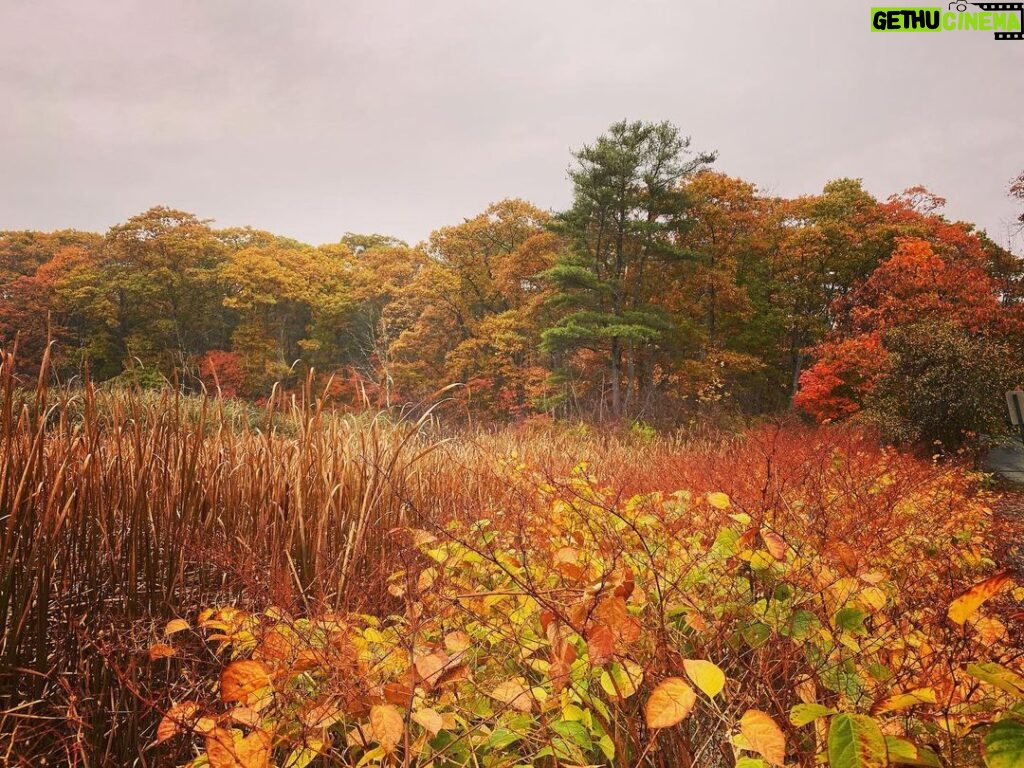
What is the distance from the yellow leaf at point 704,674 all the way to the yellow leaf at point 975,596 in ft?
Result: 0.92

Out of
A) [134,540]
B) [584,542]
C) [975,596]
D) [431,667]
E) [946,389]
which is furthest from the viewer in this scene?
[946,389]

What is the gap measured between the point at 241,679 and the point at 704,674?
0.84 meters

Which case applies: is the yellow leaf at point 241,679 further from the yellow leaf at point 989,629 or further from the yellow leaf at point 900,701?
the yellow leaf at point 989,629

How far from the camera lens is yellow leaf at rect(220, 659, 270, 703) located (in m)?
0.93

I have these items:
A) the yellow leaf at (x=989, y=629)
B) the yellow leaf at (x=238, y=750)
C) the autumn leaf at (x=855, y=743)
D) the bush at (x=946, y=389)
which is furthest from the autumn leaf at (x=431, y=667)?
the bush at (x=946, y=389)

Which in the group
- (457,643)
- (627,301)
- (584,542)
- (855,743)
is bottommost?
(584,542)

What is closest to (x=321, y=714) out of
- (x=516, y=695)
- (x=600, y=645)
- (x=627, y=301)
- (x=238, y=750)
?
(x=238, y=750)

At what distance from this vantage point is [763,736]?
2.21 ft

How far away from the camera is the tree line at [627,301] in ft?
42.8

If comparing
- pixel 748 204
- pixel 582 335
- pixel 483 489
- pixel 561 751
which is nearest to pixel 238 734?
pixel 561 751

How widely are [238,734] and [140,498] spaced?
0.96 meters

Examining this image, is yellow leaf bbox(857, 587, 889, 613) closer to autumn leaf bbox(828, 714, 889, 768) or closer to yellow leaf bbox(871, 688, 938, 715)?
yellow leaf bbox(871, 688, 938, 715)

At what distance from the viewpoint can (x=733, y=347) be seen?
1791 centimetres

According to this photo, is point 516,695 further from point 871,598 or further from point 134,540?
point 134,540
